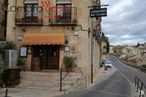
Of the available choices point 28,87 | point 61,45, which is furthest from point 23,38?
point 28,87

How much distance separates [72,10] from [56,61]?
471 centimetres

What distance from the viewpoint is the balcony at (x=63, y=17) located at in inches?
1243

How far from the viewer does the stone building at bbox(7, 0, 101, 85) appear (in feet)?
103

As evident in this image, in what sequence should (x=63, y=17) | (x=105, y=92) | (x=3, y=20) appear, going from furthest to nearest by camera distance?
(x=3, y=20) → (x=63, y=17) → (x=105, y=92)

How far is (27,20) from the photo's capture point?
3231 cm

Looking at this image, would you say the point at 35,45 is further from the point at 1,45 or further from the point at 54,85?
the point at 54,85

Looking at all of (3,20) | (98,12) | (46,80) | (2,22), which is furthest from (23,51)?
(98,12)

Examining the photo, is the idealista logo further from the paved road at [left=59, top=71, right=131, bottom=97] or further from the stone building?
the paved road at [left=59, top=71, right=131, bottom=97]

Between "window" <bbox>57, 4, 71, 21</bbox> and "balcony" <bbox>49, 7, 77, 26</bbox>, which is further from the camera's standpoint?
"window" <bbox>57, 4, 71, 21</bbox>

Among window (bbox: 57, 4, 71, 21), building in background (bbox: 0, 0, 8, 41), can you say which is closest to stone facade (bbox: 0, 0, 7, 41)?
building in background (bbox: 0, 0, 8, 41)

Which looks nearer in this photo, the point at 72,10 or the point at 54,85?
the point at 54,85

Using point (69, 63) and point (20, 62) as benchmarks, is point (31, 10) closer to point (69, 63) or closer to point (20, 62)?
point (20, 62)

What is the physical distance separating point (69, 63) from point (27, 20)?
17.9 ft

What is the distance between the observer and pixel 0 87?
25.4 meters
